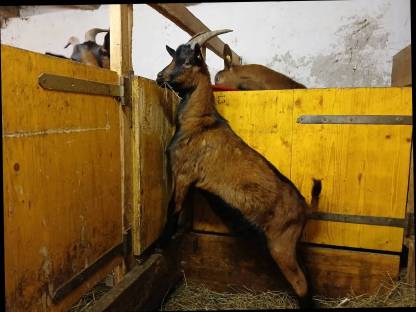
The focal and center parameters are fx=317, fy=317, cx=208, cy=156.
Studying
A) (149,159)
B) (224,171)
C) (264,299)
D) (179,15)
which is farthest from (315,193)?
(179,15)

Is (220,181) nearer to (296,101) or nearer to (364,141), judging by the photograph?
(296,101)

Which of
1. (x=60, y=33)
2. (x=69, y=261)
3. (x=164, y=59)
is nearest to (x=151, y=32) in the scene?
(x=164, y=59)

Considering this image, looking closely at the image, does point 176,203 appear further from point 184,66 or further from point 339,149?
point 339,149

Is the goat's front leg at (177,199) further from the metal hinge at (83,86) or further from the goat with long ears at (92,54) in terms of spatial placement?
the goat with long ears at (92,54)

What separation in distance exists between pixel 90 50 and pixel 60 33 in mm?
3830

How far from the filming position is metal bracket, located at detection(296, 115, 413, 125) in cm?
252

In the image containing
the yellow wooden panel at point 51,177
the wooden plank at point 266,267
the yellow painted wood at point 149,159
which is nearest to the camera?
the yellow wooden panel at point 51,177

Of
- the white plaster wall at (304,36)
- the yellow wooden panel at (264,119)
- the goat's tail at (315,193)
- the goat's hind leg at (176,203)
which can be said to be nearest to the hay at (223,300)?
the goat's hind leg at (176,203)

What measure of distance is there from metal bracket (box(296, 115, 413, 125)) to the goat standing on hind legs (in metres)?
0.52

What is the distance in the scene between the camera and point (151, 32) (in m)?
6.42

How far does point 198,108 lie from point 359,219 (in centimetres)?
167

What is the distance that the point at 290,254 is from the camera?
7.75ft

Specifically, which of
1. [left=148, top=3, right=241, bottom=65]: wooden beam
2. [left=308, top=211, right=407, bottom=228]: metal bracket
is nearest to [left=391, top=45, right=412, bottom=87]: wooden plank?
[left=308, top=211, right=407, bottom=228]: metal bracket

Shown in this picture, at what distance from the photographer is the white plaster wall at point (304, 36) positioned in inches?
216
